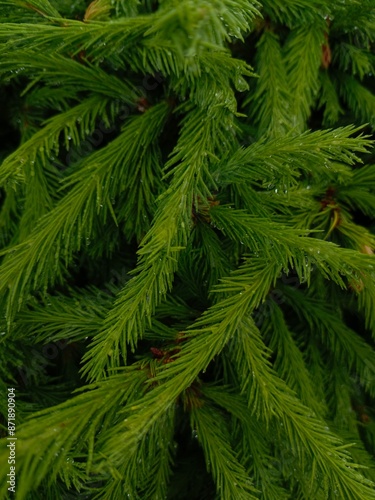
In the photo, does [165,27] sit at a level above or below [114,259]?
above

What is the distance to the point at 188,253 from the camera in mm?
828

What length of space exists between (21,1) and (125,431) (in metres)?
0.66

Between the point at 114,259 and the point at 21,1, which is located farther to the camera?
the point at 114,259

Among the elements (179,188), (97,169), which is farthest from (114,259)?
(179,188)

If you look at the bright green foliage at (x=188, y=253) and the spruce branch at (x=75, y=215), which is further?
the spruce branch at (x=75, y=215)

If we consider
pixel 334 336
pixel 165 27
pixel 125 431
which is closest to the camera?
pixel 165 27

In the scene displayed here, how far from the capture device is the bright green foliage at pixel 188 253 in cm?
69

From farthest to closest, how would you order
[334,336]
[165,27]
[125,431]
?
[334,336] < [125,431] < [165,27]

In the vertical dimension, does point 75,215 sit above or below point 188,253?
above

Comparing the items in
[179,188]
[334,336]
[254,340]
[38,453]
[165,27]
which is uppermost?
[165,27]

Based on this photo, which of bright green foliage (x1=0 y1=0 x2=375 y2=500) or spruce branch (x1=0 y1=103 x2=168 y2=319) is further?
spruce branch (x1=0 y1=103 x2=168 y2=319)

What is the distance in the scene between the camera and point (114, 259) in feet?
3.47

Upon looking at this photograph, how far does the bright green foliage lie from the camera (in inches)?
27.1

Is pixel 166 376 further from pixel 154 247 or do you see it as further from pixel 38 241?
pixel 38 241
